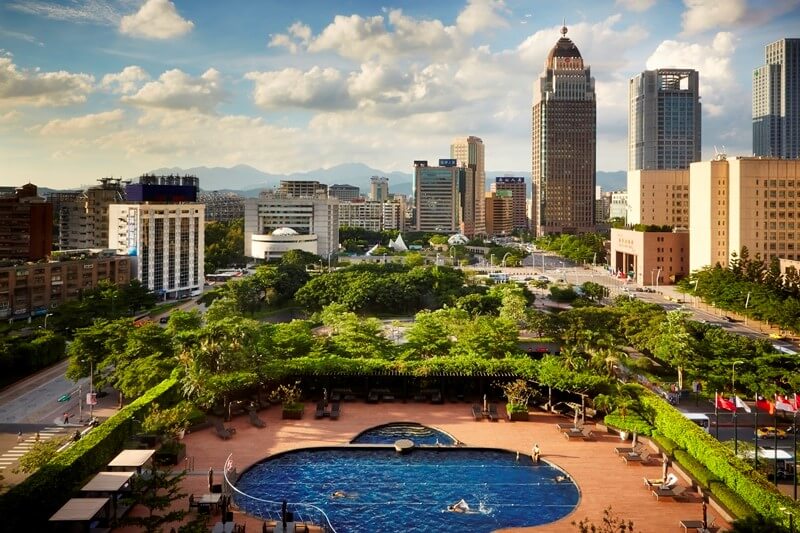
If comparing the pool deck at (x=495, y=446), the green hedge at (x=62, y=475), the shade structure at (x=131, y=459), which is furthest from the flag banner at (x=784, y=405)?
the green hedge at (x=62, y=475)

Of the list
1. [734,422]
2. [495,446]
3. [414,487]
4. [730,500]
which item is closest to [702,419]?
[734,422]

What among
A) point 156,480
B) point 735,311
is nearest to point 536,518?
point 156,480

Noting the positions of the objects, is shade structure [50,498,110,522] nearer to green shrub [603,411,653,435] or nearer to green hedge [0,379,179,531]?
green hedge [0,379,179,531]

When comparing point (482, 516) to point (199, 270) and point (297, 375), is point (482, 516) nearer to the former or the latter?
point (297, 375)

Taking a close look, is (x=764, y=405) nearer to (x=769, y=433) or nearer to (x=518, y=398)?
(x=769, y=433)

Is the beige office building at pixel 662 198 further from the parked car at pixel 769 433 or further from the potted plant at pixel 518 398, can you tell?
the potted plant at pixel 518 398

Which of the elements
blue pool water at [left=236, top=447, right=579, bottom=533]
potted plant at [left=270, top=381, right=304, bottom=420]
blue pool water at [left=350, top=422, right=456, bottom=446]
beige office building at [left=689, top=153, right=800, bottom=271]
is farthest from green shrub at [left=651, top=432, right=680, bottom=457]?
beige office building at [left=689, top=153, right=800, bottom=271]
